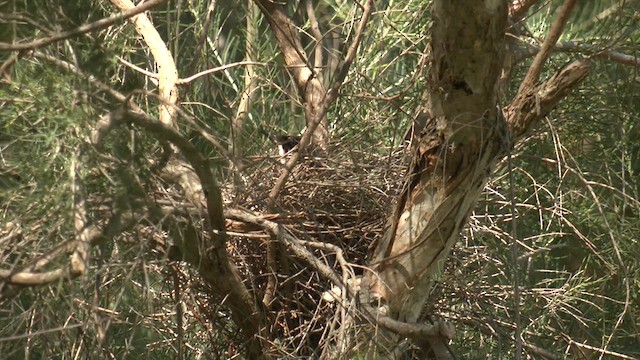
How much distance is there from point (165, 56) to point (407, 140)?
848 mm

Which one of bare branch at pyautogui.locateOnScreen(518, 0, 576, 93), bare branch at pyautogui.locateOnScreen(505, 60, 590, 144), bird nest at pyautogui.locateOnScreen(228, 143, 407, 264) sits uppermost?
bare branch at pyautogui.locateOnScreen(518, 0, 576, 93)

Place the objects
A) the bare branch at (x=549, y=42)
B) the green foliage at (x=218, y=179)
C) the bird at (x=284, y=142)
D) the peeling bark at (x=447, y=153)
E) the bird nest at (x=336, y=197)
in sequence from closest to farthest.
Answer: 1. the green foliage at (x=218, y=179)
2. the peeling bark at (x=447, y=153)
3. the bare branch at (x=549, y=42)
4. the bird nest at (x=336, y=197)
5. the bird at (x=284, y=142)

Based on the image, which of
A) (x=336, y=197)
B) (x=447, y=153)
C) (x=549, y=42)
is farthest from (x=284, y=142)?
(x=549, y=42)

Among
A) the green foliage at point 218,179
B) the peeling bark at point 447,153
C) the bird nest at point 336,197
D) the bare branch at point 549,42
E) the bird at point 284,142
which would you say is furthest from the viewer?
the bird at point 284,142

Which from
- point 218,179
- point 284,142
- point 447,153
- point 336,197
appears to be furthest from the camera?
point 284,142

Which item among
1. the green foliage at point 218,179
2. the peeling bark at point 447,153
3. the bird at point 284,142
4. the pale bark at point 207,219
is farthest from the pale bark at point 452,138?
the bird at point 284,142

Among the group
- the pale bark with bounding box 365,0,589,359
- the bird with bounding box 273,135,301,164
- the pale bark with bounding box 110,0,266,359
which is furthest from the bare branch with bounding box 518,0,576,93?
the bird with bounding box 273,135,301,164

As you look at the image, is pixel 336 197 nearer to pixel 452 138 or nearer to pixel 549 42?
pixel 452 138

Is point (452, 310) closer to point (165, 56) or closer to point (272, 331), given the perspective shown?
point (272, 331)

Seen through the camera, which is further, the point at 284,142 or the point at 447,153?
the point at 284,142

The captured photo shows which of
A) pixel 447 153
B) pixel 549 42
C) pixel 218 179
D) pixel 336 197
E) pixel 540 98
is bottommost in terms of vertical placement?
pixel 336 197

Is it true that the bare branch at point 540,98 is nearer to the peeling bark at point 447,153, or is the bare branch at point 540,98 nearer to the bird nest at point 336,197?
the peeling bark at point 447,153

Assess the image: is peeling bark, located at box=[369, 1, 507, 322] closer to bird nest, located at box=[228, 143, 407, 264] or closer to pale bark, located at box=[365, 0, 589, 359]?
pale bark, located at box=[365, 0, 589, 359]

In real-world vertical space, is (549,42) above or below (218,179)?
above
